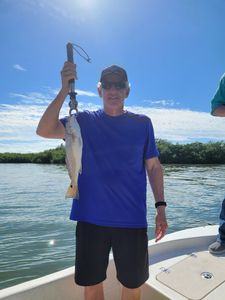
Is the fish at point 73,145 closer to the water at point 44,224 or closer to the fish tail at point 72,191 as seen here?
the fish tail at point 72,191

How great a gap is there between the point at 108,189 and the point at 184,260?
5.83 feet

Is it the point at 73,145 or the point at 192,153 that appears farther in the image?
the point at 192,153

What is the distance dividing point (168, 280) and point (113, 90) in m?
1.94

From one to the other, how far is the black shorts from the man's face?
923mm

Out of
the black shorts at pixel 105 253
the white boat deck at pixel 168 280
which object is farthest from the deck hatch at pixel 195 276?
→ the black shorts at pixel 105 253

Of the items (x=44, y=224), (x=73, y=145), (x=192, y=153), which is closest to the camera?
(x=73, y=145)

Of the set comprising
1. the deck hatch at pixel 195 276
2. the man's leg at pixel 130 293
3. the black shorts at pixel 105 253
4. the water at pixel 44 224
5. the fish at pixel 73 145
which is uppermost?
the fish at pixel 73 145

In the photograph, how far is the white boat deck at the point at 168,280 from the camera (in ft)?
8.79

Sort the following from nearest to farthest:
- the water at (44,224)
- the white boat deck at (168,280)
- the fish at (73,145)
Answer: the fish at (73,145) → the white boat deck at (168,280) → the water at (44,224)

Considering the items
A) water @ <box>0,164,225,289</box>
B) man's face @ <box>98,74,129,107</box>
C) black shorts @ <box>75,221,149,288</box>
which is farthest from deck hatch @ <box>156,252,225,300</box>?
water @ <box>0,164,225,289</box>

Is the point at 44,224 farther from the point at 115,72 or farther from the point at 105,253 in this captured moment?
the point at 115,72

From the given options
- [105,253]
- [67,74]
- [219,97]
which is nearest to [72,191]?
[105,253]

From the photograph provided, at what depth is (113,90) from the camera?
235 cm

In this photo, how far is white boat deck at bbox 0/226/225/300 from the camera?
268 cm
